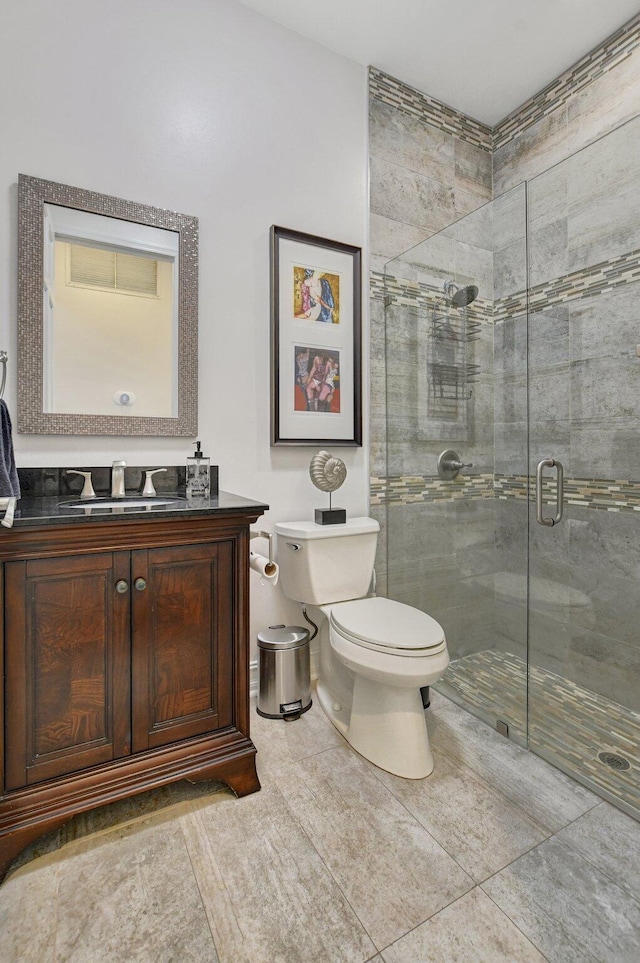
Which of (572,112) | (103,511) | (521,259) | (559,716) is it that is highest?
(572,112)

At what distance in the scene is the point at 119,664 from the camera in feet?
4.14

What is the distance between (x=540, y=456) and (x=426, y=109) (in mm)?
1960

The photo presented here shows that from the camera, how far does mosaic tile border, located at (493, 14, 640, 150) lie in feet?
6.64

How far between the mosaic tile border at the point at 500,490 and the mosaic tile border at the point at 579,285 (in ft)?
2.22

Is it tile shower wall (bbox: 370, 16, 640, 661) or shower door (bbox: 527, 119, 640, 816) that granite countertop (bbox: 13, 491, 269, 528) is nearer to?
tile shower wall (bbox: 370, 16, 640, 661)

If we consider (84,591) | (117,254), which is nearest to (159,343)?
(117,254)

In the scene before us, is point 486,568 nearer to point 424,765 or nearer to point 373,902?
point 424,765

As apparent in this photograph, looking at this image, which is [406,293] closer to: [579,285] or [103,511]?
[579,285]

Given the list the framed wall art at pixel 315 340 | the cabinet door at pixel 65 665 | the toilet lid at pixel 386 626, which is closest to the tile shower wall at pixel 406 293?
the framed wall art at pixel 315 340

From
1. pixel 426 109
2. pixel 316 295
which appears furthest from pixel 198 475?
pixel 426 109

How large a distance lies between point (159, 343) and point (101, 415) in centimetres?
35

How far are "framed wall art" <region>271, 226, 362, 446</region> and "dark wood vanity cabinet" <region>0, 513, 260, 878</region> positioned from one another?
0.77m

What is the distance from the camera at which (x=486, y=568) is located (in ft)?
6.57

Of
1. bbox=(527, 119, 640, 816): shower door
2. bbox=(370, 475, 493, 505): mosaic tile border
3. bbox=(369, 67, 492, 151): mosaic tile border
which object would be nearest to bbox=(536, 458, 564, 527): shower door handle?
bbox=(527, 119, 640, 816): shower door
